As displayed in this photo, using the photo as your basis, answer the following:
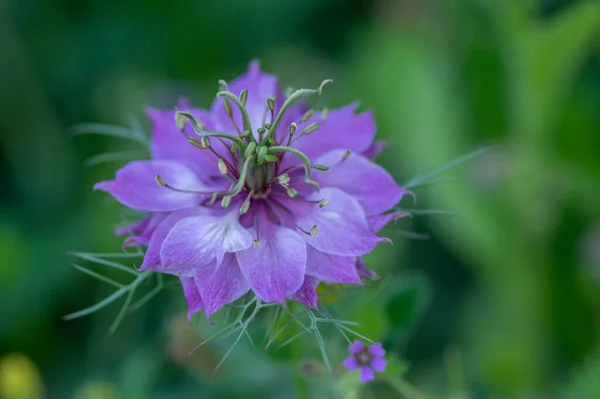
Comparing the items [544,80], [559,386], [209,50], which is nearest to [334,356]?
[559,386]

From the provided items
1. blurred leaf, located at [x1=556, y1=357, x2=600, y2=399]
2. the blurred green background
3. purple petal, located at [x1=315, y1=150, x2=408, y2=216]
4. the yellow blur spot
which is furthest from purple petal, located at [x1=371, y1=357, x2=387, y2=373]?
the yellow blur spot

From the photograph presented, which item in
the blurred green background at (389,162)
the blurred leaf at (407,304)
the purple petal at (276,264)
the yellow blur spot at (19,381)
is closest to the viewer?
the purple petal at (276,264)

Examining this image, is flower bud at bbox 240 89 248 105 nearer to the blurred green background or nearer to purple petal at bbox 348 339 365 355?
purple petal at bbox 348 339 365 355

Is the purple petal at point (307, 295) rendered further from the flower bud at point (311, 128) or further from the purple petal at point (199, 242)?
the flower bud at point (311, 128)

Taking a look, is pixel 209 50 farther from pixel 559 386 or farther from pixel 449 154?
pixel 559 386

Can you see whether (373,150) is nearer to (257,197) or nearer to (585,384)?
(257,197)

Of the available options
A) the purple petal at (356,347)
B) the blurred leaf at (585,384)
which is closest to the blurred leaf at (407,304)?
the purple petal at (356,347)
